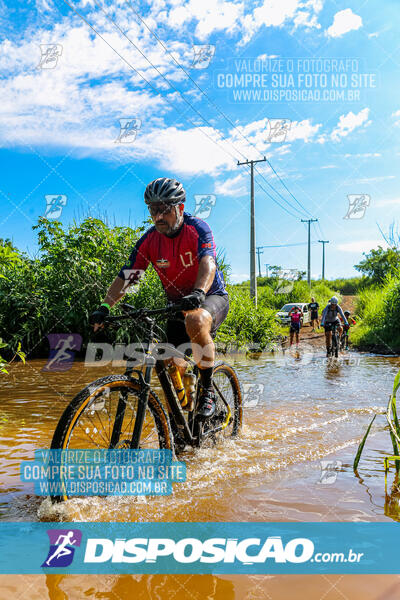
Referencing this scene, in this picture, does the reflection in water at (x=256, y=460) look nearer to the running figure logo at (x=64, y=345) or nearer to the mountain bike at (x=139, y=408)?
the mountain bike at (x=139, y=408)

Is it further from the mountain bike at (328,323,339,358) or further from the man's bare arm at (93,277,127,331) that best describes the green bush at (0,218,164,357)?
the man's bare arm at (93,277,127,331)

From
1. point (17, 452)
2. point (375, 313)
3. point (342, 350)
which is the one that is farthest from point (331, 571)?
point (375, 313)

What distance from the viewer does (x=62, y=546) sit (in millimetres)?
2660

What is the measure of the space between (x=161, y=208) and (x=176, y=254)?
0.43m

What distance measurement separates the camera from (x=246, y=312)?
15664mm

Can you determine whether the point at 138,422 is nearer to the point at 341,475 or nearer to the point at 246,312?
the point at 341,475

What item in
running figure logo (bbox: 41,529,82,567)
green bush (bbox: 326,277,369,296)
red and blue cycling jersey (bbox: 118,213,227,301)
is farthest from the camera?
green bush (bbox: 326,277,369,296)

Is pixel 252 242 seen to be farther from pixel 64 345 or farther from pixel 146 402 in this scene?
pixel 146 402

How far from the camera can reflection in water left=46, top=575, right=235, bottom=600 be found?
2273mm

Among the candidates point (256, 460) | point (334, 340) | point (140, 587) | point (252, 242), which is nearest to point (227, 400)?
point (256, 460)

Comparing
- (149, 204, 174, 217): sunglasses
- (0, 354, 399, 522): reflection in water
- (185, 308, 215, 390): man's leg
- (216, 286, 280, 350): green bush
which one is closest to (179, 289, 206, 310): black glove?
(185, 308, 215, 390): man's leg

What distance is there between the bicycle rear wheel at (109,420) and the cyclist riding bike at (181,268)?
620 millimetres

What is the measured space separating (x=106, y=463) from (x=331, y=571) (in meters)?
1.47

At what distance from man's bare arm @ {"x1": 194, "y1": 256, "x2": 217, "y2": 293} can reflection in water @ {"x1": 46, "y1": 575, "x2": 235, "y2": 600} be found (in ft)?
6.30
